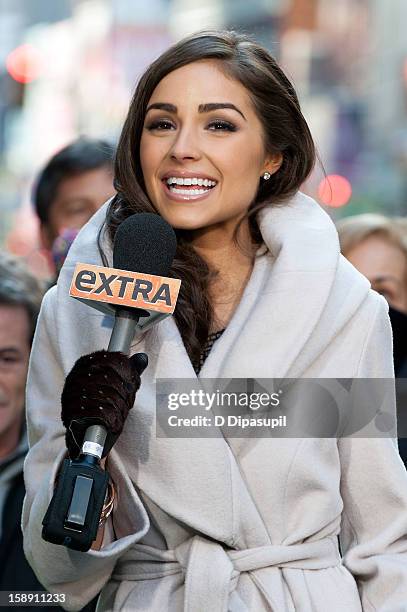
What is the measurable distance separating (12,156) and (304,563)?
28392mm

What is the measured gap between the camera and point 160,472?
353 centimetres

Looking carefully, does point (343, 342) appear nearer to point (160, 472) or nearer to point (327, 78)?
point (160, 472)

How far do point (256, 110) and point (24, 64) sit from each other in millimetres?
23164

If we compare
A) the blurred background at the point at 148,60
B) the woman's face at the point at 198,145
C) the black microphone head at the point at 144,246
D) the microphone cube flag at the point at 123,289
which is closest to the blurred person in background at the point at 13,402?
the woman's face at the point at 198,145

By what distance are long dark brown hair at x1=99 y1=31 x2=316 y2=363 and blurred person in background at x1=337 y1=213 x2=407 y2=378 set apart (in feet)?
5.73

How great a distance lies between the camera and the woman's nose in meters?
3.64

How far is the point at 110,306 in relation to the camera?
3.00m

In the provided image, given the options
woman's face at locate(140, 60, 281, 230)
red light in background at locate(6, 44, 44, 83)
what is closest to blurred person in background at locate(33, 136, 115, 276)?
woman's face at locate(140, 60, 281, 230)

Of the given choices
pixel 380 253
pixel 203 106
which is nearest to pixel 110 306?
pixel 203 106

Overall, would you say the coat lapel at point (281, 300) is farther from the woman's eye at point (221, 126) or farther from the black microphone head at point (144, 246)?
the black microphone head at point (144, 246)

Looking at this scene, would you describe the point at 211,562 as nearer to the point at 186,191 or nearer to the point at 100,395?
the point at 100,395

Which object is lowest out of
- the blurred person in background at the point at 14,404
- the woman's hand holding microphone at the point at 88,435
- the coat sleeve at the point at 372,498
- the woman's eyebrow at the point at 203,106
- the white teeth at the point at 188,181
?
the blurred person in background at the point at 14,404

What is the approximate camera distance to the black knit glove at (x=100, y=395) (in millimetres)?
2979

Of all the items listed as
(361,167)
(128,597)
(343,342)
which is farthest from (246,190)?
(361,167)
